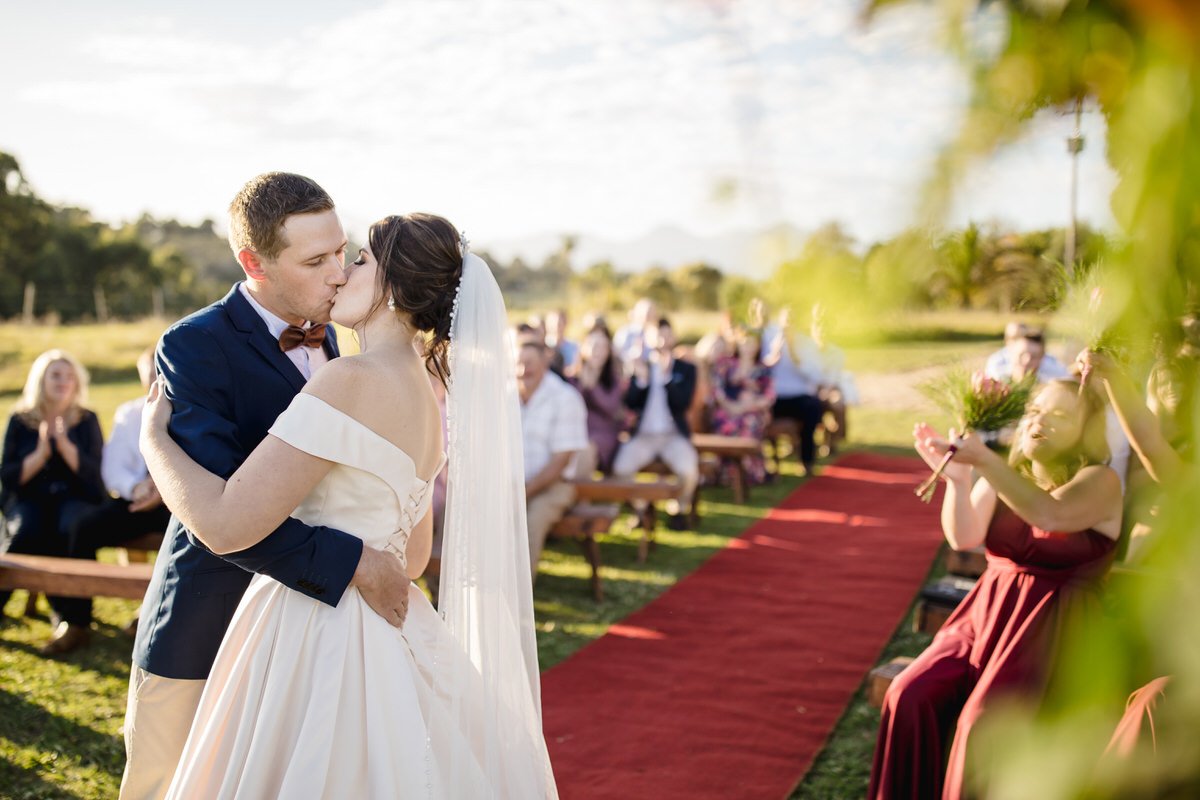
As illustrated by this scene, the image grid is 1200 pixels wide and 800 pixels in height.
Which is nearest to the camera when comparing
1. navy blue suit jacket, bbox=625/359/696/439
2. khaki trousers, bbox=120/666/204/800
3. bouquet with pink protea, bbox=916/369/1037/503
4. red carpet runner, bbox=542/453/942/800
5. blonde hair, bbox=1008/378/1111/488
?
khaki trousers, bbox=120/666/204/800

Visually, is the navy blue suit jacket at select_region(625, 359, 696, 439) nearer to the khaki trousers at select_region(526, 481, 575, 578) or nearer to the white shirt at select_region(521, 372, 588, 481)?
the white shirt at select_region(521, 372, 588, 481)

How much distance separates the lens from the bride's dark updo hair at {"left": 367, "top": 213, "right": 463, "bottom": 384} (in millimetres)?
2383

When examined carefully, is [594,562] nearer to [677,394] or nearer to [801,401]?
[677,394]

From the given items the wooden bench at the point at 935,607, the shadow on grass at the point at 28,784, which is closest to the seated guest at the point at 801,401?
the wooden bench at the point at 935,607

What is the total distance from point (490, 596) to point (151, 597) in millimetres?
956

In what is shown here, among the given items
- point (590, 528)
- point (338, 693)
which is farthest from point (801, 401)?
point (338, 693)

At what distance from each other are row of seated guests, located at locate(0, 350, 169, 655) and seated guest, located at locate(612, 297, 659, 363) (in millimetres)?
5019

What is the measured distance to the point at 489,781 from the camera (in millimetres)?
2434

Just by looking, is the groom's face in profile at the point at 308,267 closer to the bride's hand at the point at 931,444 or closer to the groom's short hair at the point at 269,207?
the groom's short hair at the point at 269,207

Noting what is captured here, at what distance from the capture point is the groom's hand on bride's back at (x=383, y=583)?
7.71 feet

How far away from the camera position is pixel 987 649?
132 inches

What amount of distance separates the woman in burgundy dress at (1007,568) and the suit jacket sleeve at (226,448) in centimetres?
208

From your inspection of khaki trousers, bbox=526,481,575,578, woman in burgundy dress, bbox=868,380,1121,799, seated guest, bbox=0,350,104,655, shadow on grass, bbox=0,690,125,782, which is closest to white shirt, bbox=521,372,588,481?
khaki trousers, bbox=526,481,575,578

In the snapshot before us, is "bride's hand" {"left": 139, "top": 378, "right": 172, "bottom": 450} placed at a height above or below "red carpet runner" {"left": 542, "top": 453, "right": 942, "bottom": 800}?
above
